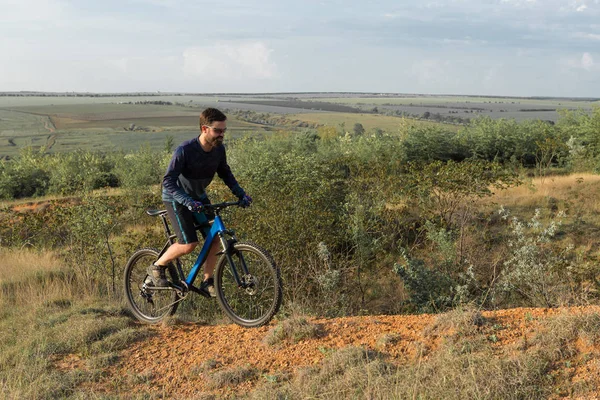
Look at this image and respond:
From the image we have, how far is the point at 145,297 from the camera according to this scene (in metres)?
6.13

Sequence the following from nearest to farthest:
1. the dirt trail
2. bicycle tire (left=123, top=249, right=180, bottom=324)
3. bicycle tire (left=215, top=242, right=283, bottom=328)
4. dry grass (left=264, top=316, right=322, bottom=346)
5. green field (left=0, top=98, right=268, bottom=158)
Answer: the dirt trail → dry grass (left=264, top=316, right=322, bottom=346) → bicycle tire (left=215, top=242, right=283, bottom=328) → bicycle tire (left=123, top=249, right=180, bottom=324) → green field (left=0, top=98, right=268, bottom=158)

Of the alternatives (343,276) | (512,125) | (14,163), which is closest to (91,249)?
(343,276)

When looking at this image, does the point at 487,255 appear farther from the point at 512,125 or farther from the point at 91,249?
the point at 512,125

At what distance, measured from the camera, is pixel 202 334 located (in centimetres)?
539

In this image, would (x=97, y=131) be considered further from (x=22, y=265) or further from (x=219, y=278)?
(x=219, y=278)

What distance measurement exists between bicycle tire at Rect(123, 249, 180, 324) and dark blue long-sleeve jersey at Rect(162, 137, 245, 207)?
1.11 metres

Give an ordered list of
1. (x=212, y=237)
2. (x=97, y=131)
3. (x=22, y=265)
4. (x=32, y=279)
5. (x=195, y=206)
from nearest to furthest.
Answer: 1. (x=195, y=206)
2. (x=212, y=237)
3. (x=32, y=279)
4. (x=22, y=265)
5. (x=97, y=131)

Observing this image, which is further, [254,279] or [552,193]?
[552,193]

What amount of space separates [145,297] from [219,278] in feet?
4.12

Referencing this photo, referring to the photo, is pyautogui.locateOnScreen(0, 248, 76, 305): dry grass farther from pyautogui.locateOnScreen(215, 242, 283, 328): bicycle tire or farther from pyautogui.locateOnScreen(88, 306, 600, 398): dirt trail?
pyautogui.locateOnScreen(215, 242, 283, 328): bicycle tire

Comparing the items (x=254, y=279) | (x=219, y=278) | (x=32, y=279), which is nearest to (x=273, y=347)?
(x=254, y=279)

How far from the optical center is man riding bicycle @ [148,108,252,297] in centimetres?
512

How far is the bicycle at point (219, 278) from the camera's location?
5266 millimetres

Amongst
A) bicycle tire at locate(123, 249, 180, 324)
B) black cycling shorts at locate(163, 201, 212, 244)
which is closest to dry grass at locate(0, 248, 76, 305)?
bicycle tire at locate(123, 249, 180, 324)
